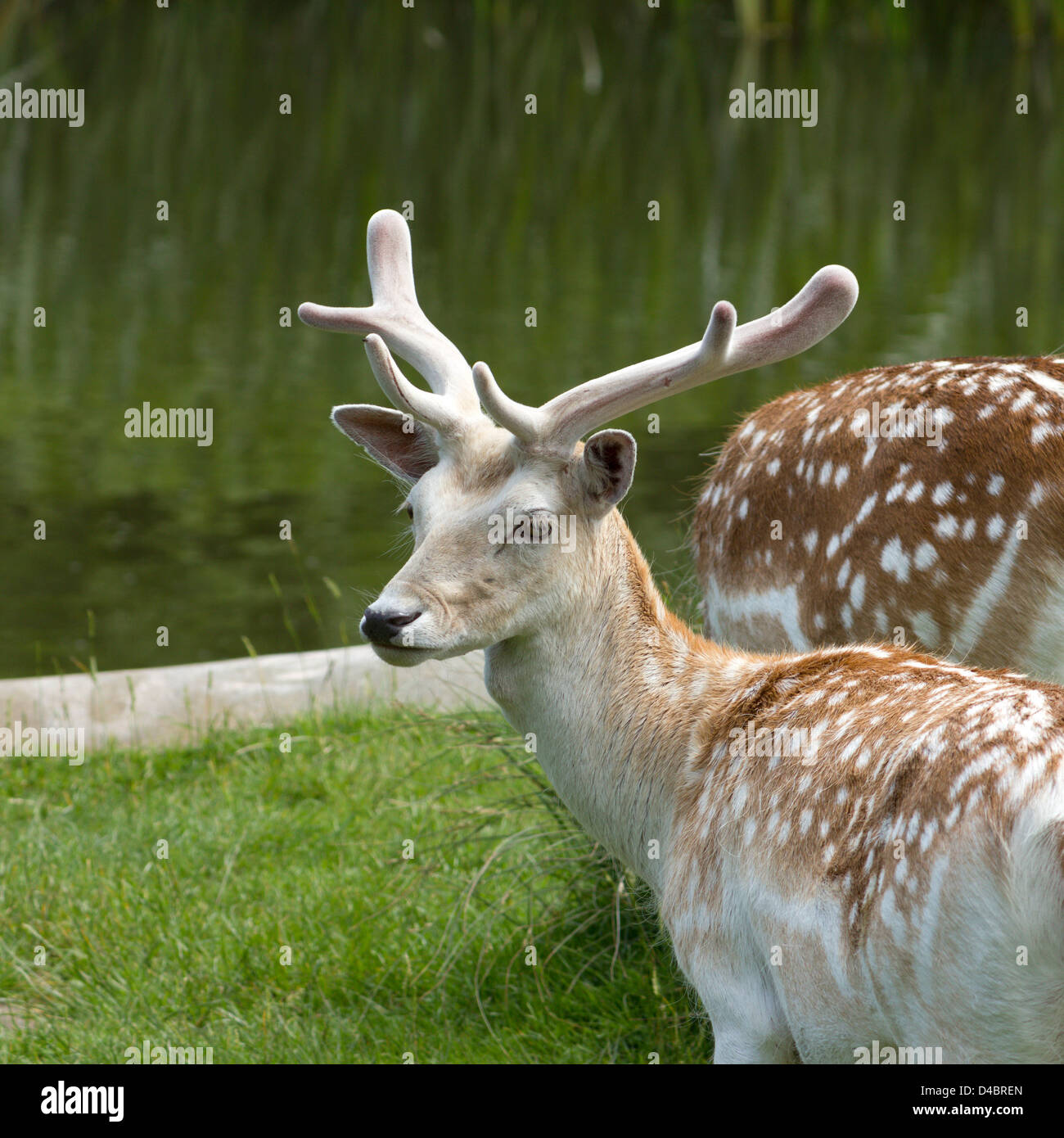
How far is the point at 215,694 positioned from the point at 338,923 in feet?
6.90

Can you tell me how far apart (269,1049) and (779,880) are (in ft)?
6.06

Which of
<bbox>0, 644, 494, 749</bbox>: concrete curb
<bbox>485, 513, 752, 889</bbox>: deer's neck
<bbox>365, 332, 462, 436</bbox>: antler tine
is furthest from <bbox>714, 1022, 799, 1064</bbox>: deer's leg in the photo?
<bbox>0, 644, 494, 749</bbox>: concrete curb

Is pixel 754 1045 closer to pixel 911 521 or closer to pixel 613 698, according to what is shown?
pixel 613 698

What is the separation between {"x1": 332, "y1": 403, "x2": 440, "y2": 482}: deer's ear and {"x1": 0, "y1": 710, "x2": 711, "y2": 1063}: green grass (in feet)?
3.85

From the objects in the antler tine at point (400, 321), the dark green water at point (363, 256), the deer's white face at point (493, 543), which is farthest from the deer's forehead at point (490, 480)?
the dark green water at point (363, 256)

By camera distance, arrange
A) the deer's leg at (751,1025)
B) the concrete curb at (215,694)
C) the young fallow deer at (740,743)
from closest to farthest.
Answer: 1. the young fallow deer at (740,743)
2. the deer's leg at (751,1025)
3. the concrete curb at (215,694)

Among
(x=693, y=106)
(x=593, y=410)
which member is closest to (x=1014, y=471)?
(x=593, y=410)

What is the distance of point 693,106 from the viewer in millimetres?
27922

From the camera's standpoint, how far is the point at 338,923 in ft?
17.6

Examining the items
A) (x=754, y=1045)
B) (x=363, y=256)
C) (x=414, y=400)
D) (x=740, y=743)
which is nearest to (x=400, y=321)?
(x=414, y=400)

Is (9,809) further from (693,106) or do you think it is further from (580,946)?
(693,106)

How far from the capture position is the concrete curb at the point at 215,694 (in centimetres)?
705

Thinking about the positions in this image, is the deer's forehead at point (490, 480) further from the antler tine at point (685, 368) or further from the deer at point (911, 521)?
the deer at point (911, 521)
